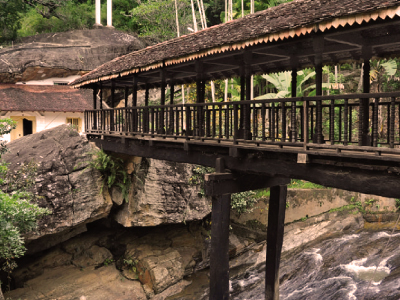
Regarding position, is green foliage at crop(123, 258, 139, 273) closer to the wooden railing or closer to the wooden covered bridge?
the wooden covered bridge

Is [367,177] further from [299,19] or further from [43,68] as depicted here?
[43,68]

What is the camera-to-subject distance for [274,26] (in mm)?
6055

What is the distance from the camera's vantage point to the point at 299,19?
5.77 meters

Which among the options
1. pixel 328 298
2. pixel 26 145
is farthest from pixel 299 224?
pixel 26 145

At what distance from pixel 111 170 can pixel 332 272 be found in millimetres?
8401

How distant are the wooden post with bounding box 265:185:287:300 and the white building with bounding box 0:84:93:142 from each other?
1530cm

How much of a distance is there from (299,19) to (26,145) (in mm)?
10974

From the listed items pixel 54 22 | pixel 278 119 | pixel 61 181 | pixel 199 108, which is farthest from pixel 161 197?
pixel 54 22

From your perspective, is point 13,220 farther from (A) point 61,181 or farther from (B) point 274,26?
(B) point 274,26

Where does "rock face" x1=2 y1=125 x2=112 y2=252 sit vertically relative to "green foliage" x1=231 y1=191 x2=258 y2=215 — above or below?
above

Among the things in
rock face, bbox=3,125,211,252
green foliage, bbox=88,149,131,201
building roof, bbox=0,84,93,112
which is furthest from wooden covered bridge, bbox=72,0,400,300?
building roof, bbox=0,84,93,112

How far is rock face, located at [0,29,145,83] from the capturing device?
75.8 feet

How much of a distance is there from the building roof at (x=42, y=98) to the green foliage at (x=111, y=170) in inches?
411

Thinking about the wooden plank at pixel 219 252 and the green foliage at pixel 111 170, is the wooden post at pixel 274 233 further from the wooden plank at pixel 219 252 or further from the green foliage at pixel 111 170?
the green foliage at pixel 111 170
